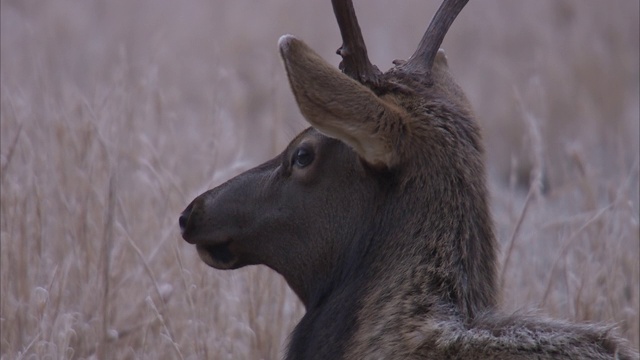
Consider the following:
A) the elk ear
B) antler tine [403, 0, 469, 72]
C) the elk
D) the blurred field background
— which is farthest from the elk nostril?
antler tine [403, 0, 469, 72]

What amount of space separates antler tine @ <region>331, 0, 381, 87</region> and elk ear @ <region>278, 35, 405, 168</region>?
14cm

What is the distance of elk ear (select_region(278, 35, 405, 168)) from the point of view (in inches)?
106

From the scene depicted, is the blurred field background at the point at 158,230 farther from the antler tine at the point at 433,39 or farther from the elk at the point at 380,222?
the antler tine at the point at 433,39

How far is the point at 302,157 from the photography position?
315 cm

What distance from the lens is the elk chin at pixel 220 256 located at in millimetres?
3285

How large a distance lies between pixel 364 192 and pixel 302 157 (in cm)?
23

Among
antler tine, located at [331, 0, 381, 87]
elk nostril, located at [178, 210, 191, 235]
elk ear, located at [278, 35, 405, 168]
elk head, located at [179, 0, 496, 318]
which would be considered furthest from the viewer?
elk nostril, located at [178, 210, 191, 235]

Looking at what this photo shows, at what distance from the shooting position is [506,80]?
948cm

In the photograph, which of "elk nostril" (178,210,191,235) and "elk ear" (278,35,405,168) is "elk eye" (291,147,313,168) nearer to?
"elk ear" (278,35,405,168)

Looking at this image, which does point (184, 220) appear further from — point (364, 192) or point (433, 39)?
point (433, 39)

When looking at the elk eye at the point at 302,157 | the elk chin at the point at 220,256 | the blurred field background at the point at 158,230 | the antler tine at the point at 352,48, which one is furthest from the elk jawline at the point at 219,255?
the antler tine at the point at 352,48

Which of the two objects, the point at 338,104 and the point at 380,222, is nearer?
the point at 338,104

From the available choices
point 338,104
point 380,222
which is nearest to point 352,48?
point 338,104

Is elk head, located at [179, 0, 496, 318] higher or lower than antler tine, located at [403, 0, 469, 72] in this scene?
lower
